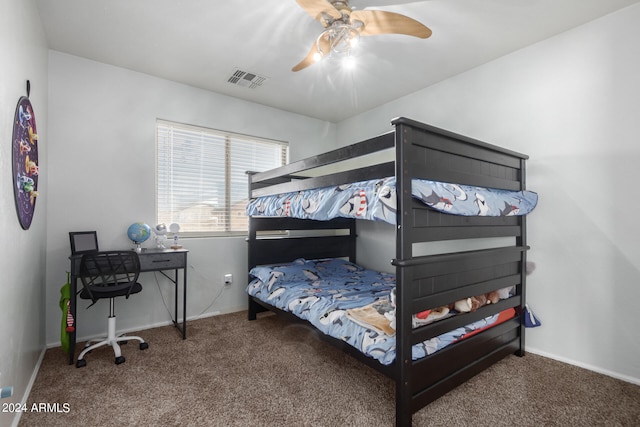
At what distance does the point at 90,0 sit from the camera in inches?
78.8

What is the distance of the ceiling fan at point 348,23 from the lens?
168cm

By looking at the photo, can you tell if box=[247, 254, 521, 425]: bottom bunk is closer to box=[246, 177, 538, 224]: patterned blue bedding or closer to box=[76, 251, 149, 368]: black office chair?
box=[246, 177, 538, 224]: patterned blue bedding

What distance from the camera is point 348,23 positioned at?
1.77 m

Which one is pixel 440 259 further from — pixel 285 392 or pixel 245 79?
pixel 245 79

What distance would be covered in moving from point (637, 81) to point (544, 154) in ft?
2.17

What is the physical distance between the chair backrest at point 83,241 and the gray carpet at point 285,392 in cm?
84

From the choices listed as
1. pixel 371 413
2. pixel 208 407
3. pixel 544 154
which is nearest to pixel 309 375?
pixel 371 413

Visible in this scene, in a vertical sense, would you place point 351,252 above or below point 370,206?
below

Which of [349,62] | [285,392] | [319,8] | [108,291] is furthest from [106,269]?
[349,62]

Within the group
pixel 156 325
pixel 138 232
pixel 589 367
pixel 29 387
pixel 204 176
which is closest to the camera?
pixel 29 387

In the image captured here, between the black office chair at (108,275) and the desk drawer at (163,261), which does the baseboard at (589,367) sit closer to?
the desk drawer at (163,261)

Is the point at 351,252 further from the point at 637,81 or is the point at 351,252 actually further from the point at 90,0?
the point at 90,0

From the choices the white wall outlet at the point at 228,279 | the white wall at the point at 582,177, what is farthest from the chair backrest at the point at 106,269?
the white wall at the point at 582,177

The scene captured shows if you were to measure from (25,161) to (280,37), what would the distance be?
1860mm
